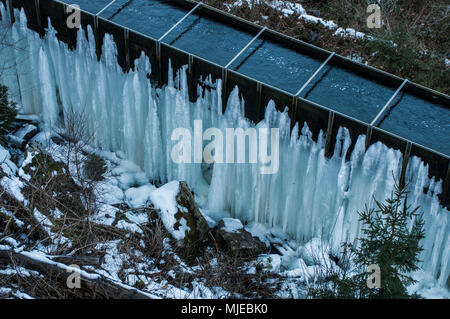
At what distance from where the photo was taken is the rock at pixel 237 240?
1253cm

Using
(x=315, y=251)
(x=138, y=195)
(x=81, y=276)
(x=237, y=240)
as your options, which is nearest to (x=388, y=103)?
(x=315, y=251)

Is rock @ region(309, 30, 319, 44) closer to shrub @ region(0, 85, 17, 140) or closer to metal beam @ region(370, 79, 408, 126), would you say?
metal beam @ region(370, 79, 408, 126)

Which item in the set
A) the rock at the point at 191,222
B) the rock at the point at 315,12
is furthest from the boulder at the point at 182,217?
the rock at the point at 315,12

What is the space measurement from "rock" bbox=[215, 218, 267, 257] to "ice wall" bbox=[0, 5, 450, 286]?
60cm

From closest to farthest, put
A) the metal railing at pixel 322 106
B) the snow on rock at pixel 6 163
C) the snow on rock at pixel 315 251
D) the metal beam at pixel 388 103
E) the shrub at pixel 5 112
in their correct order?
the metal railing at pixel 322 106 → the metal beam at pixel 388 103 → the snow on rock at pixel 315 251 → the snow on rock at pixel 6 163 → the shrub at pixel 5 112

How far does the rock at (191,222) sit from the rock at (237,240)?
11.6 inches

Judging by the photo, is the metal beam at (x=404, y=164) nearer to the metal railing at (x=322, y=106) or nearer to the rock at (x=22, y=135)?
the metal railing at (x=322, y=106)

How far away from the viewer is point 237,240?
497 inches

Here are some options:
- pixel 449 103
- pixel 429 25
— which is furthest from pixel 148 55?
pixel 429 25

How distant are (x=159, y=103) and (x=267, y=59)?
2.42 m

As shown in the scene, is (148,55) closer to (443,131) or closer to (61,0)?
(61,0)

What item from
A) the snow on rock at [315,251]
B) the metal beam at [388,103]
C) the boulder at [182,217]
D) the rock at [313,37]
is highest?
the metal beam at [388,103]

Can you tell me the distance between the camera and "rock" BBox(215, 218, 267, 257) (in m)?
12.5

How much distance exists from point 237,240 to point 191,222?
932 mm
